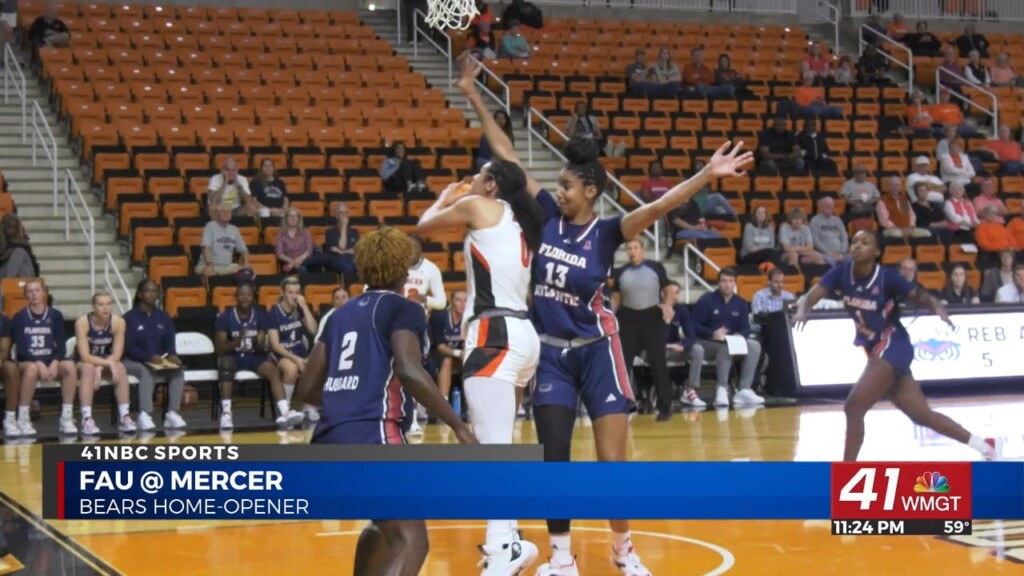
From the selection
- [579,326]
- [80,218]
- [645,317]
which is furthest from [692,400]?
[579,326]

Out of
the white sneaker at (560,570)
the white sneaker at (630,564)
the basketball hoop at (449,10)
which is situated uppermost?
the basketball hoop at (449,10)

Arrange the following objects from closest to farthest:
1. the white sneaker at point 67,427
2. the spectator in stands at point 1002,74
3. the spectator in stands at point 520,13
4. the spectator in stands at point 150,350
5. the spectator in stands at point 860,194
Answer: the white sneaker at point 67,427 → the spectator in stands at point 150,350 → the spectator in stands at point 860,194 → the spectator in stands at point 520,13 → the spectator in stands at point 1002,74

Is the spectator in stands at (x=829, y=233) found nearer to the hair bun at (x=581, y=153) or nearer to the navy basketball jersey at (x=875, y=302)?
the navy basketball jersey at (x=875, y=302)

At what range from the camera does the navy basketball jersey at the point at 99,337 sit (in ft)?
45.9

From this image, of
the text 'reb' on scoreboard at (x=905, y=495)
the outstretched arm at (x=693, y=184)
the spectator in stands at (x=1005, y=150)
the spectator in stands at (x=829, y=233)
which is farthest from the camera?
the spectator in stands at (x=1005, y=150)

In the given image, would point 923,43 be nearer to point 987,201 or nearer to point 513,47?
point 987,201

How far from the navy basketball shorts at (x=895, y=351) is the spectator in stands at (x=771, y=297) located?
7466 millimetres

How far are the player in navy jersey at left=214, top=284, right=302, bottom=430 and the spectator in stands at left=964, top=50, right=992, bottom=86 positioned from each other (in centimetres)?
1560

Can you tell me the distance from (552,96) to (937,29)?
35.7 feet

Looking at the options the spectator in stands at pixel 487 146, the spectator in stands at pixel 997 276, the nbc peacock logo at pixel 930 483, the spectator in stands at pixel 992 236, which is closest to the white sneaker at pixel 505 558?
the nbc peacock logo at pixel 930 483

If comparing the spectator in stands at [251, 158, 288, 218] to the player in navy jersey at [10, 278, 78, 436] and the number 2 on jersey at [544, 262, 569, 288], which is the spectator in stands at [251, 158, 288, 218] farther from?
the number 2 on jersey at [544, 262, 569, 288]

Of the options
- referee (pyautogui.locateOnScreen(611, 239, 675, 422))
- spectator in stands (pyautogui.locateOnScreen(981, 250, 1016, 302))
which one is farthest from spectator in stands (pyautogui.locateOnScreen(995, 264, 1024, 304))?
referee (pyautogui.locateOnScreen(611, 239, 675, 422))

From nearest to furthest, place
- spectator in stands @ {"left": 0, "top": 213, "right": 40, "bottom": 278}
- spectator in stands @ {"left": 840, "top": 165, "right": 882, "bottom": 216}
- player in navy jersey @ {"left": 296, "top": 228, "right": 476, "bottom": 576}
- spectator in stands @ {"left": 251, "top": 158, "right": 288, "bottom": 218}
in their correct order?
player in navy jersey @ {"left": 296, "top": 228, "right": 476, "bottom": 576} < spectator in stands @ {"left": 0, "top": 213, "right": 40, "bottom": 278} < spectator in stands @ {"left": 251, "top": 158, "right": 288, "bottom": 218} < spectator in stands @ {"left": 840, "top": 165, "right": 882, "bottom": 216}

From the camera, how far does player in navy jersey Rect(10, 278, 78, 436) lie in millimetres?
13633
